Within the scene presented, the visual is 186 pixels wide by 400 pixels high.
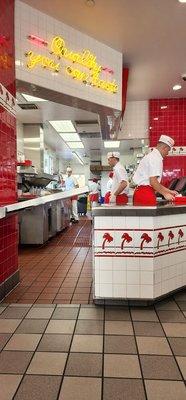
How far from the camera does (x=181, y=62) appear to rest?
575 cm

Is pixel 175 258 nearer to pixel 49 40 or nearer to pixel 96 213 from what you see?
pixel 96 213

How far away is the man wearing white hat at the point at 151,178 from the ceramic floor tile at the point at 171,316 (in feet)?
3.92

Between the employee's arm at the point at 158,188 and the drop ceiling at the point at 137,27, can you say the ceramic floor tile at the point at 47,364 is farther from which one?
the drop ceiling at the point at 137,27

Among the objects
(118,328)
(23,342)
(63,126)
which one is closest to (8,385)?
(23,342)

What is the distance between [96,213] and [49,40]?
2.40 m

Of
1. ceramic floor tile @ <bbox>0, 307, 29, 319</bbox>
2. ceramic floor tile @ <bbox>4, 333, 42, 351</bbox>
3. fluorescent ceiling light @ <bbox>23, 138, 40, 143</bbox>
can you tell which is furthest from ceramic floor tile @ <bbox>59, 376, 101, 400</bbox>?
fluorescent ceiling light @ <bbox>23, 138, 40, 143</bbox>

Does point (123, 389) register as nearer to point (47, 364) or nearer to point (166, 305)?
point (47, 364)

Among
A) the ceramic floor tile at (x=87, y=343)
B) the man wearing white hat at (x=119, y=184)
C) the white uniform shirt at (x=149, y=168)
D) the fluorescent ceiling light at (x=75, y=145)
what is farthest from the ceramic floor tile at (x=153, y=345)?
the fluorescent ceiling light at (x=75, y=145)

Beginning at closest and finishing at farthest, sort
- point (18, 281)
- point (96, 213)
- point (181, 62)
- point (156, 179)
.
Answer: point (96, 213) < point (156, 179) < point (18, 281) < point (181, 62)

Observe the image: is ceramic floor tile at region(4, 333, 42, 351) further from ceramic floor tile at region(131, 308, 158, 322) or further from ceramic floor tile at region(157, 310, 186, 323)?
ceramic floor tile at region(157, 310, 186, 323)

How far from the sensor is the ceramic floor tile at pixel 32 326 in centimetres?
276

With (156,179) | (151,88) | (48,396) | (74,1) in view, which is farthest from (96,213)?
(151,88)

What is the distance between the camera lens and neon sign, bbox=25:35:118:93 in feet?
13.1

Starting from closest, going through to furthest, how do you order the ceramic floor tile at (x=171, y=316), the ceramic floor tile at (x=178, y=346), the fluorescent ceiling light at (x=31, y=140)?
the ceramic floor tile at (x=178, y=346)
the ceramic floor tile at (x=171, y=316)
the fluorescent ceiling light at (x=31, y=140)
